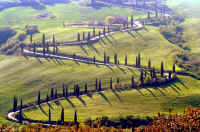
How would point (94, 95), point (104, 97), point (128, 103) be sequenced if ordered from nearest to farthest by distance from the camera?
point (128, 103) < point (104, 97) < point (94, 95)

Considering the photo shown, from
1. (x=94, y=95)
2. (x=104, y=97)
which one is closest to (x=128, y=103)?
(x=104, y=97)

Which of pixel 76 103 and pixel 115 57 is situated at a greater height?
pixel 115 57

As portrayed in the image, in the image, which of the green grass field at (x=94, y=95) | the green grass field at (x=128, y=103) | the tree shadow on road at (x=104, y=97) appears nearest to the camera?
the green grass field at (x=128, y=103)

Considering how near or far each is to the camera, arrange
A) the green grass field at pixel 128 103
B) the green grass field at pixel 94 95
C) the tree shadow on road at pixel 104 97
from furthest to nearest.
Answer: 1. the tree shadow on road at pixel 104 97
2. the green grass field at pixel 94 95
3. the green grass field at pixel 128 103

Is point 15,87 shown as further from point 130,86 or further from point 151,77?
point 151,77

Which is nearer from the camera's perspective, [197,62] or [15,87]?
[15,87]

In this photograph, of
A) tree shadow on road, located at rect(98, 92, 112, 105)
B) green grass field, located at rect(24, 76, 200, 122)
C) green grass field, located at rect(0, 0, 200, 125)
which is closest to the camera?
green grass field, located at rect(24, 76, 200, 122)

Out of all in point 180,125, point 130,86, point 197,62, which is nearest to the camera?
point 180,125

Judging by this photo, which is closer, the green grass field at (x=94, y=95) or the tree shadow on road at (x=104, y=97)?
the green grass field at (x=94, y=95)

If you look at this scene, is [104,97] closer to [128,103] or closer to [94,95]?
[94,95]

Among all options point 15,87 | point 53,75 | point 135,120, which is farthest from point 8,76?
point 135,120

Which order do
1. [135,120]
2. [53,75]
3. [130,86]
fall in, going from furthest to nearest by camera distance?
[53,75]
[130,86]
[135,120]
